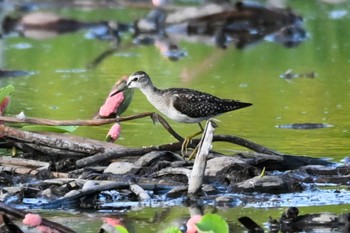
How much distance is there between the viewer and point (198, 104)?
7.47 m

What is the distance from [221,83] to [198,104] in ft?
11.5

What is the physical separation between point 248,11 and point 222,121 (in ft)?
23.3

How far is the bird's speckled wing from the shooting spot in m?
7.47

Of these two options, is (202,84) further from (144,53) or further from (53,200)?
(53,200)

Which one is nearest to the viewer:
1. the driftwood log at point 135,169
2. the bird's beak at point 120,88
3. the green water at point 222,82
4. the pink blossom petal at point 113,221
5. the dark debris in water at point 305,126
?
the pink blossom petal at point 113,221

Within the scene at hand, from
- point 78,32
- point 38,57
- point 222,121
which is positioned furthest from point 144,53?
point 222,121

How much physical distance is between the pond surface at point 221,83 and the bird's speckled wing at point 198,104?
28 centimetres

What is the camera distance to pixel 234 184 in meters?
6.61

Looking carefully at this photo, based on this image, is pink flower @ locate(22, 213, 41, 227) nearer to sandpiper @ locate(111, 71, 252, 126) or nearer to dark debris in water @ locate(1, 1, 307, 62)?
sandpiper @ locate(111, 71, 252, 126)

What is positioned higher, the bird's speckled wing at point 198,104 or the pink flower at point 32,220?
Answer: the bird's speckled wing at point 198,104

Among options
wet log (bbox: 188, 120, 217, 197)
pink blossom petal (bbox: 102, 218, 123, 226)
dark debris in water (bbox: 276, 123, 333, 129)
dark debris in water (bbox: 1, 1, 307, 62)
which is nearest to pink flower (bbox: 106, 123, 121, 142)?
wet log (bbox: 188, 120, 217, 197)

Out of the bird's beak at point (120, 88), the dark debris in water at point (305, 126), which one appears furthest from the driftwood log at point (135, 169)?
the dark debris in water at point (305, 126)

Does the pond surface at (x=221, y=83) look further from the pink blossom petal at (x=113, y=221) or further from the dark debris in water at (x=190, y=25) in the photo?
the dark debris in water at (x=190, y=25)

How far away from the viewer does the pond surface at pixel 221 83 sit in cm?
809
